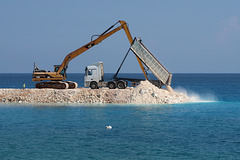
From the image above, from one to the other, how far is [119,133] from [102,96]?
17524 millimetres

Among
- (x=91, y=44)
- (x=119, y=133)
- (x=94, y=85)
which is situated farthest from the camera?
(x=91, y=44)

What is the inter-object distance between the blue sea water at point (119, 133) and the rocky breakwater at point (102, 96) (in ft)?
13.3

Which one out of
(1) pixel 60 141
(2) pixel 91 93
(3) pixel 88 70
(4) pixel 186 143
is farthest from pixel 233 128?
(3) pixel 88 70

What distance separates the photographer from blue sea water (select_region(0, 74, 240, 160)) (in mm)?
18297

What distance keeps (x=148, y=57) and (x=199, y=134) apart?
19.9 meters

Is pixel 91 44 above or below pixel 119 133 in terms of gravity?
above

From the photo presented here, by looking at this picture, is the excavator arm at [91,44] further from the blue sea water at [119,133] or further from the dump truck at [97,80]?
the blue sea water at [119,133]

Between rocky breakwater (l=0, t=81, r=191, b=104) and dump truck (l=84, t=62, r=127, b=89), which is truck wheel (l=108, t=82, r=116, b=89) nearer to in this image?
dump truck (l=84, t=62, r=127, b=89)

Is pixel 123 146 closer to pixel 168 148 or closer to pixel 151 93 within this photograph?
pixel 168 148

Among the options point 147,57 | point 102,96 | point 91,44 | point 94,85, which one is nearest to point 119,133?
point 102,96

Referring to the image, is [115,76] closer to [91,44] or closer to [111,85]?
[111,85]

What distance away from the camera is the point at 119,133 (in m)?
23.3

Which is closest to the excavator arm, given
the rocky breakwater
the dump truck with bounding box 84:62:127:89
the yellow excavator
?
Answer: the yellow excavator

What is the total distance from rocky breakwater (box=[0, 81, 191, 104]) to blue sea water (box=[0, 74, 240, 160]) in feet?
13.3
